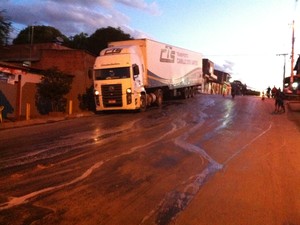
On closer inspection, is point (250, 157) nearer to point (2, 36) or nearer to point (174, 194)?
point (174, 194)

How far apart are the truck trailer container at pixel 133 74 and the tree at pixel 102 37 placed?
2978cm

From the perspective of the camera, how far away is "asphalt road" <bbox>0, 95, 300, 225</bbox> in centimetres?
668

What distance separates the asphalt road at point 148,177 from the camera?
21.9 feet

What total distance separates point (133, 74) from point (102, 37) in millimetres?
38829

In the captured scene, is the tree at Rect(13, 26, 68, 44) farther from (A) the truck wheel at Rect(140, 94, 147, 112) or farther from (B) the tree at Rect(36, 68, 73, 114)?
(A) the truck wheel at Rect(140, 94, 147, 112)

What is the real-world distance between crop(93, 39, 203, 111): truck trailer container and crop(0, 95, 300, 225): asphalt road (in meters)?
8.06

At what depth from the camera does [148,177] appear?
29.9 ft

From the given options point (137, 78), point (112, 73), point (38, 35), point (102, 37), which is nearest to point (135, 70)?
point (137, 78)

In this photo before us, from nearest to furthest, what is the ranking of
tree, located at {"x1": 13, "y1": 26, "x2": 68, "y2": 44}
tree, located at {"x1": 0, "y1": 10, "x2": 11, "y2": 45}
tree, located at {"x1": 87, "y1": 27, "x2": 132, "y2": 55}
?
tree, located at {"x1": 0, "y1": 10, "x2": 11, "y2": 45} → tree, located at {"x1": 87, "y1": 27, "x2": 132, "y2": 55} → tree, located at {"x1": 13, "y1": 26, "x2": 68, "y2": 44}

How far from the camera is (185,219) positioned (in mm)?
6512

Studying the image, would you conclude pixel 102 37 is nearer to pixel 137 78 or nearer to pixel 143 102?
pixel 143 102

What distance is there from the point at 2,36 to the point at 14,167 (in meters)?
17.3

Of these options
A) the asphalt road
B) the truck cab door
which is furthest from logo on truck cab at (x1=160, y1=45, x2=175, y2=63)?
the asphalt road

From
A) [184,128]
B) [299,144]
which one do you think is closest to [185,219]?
[299,144]
